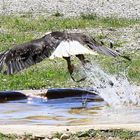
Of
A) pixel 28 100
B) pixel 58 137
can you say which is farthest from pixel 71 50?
pixel 58 137

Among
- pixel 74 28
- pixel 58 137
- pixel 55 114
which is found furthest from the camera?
pixel 74 28

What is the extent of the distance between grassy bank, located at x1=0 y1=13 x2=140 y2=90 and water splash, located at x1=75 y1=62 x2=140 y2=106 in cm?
116

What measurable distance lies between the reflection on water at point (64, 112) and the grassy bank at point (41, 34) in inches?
90.3

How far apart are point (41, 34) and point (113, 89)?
397 inches

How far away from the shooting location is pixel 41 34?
21312mm

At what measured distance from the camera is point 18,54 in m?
10.7

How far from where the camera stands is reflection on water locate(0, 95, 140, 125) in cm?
915

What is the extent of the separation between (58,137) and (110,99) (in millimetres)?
3370

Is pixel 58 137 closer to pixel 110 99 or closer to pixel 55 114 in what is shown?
pixel 55 114

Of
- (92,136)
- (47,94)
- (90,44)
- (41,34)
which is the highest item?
(41,34)

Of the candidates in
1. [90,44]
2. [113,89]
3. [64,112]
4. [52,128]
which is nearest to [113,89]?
[113,89]

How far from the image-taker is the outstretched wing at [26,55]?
1055cm

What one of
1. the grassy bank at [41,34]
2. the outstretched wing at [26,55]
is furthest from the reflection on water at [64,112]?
the grassy bank at [41,34]

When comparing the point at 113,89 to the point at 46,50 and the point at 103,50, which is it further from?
the point at 46,50
